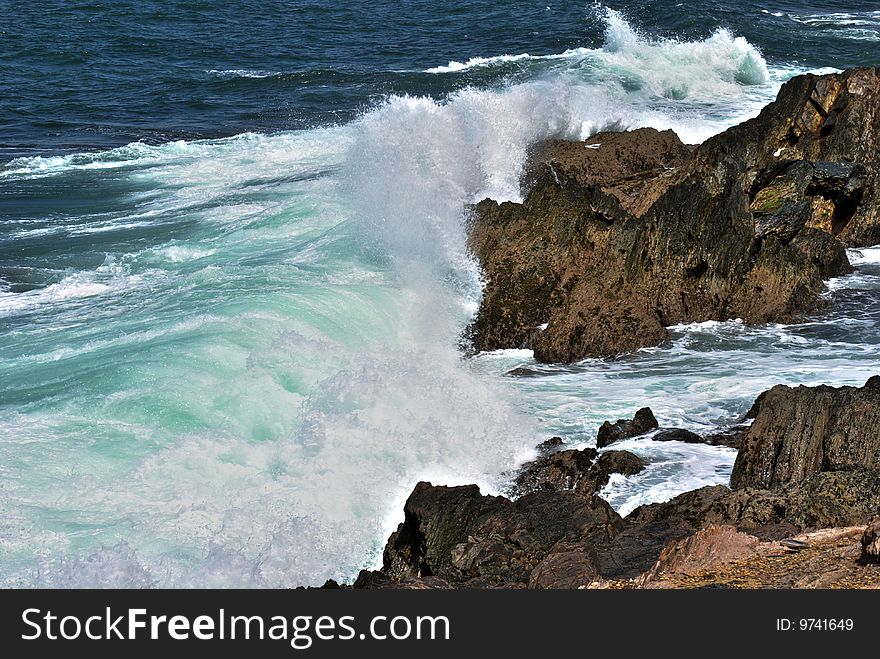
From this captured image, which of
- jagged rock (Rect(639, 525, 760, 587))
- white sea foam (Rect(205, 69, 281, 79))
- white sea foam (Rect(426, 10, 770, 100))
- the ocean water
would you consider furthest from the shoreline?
white sea foam (Rect(205, 69, 281, 79))

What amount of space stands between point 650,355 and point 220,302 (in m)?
6.22

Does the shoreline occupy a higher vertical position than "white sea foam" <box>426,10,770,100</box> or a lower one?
lower

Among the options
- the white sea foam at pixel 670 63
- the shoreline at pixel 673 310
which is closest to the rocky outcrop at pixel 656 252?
the shoreline at pixel 673 310

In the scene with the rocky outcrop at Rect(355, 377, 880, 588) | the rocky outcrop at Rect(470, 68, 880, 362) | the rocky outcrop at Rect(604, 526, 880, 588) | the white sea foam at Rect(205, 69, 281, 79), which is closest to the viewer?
the rocky outcrop at Rect(604, 526, 880, 588)

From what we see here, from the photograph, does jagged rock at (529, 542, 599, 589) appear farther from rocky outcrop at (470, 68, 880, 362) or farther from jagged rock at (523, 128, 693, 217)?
jagged rock at (523, 128, 693, 217)

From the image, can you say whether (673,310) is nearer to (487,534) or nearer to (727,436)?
(727,436)

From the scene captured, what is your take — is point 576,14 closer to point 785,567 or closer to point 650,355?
point 650,355

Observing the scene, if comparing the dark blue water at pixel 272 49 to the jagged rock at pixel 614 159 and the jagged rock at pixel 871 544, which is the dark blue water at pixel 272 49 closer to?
the jagged rock at pixel 614 159

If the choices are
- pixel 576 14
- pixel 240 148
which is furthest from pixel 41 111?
pixel 576 14

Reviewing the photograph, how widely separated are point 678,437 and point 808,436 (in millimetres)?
1722

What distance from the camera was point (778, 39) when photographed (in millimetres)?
37688

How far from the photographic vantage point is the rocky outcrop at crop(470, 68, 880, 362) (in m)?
16.0

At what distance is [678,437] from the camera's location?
12.4 m

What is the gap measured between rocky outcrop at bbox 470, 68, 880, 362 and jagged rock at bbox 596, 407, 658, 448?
2.65 m
